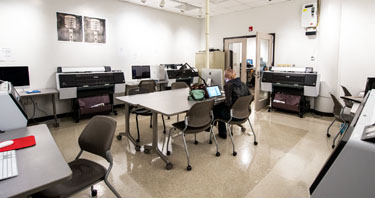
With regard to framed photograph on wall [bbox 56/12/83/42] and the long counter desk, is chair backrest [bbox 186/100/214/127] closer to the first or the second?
the long counter desk

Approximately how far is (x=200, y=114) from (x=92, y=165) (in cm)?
138

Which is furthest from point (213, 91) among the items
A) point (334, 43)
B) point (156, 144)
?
point (334, 43)

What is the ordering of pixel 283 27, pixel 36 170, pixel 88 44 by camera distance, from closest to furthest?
pixel 36 170
pixel 88 44
pixel 283 27

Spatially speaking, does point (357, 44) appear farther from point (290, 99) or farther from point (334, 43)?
point (290, 99)

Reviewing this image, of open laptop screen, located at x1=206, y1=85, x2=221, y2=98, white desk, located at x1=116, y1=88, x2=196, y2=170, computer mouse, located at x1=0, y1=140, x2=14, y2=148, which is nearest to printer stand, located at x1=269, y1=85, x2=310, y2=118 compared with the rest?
open laptop screen, located at x1=206, y1=85, x2=221, y2=98

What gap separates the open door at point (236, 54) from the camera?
23.2ft

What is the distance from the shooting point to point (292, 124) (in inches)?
176

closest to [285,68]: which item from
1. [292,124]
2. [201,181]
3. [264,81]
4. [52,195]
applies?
[264,81]

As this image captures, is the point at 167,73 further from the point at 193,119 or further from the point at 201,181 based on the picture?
the point at 201,181

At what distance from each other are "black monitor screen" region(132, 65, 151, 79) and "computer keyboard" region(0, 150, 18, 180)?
4381mm

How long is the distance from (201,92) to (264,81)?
2954 millimetres

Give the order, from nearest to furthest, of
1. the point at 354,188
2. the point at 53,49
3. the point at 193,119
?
1. the point at 354,188
2. the point at 193,119
3. the point at 53,49

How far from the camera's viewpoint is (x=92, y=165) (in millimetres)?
1905

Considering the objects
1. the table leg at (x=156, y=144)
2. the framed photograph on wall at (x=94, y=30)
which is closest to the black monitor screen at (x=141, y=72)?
the framed photograph on wall at (x=94, y=30)
